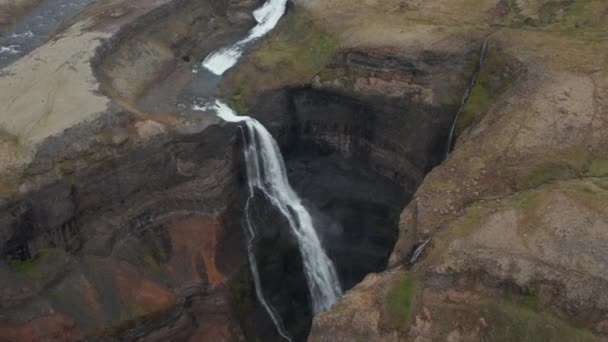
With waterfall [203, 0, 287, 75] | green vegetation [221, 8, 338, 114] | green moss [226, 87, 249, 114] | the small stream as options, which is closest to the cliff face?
green vegetation [221, 8, 338, 114]

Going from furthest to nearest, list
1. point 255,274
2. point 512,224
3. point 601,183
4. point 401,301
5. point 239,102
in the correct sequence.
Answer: point 239,102
point 255,274
point 601,183
point 512,224
point 401,301

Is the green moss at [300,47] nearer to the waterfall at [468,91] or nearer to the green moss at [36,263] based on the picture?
the waterfall at [468,91]

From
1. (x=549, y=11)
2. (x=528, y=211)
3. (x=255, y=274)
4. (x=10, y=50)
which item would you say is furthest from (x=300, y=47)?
(x=528, y=211)

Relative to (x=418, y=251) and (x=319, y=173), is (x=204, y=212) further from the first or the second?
(x=418, y=251)

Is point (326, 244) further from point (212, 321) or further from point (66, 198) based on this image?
point (66, 198)

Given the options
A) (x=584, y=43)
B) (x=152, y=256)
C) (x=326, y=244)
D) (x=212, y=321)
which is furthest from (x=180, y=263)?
(x=584, y=43)

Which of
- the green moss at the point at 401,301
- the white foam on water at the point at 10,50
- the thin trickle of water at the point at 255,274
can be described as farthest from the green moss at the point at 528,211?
the white foam on water at the point at 10,50
